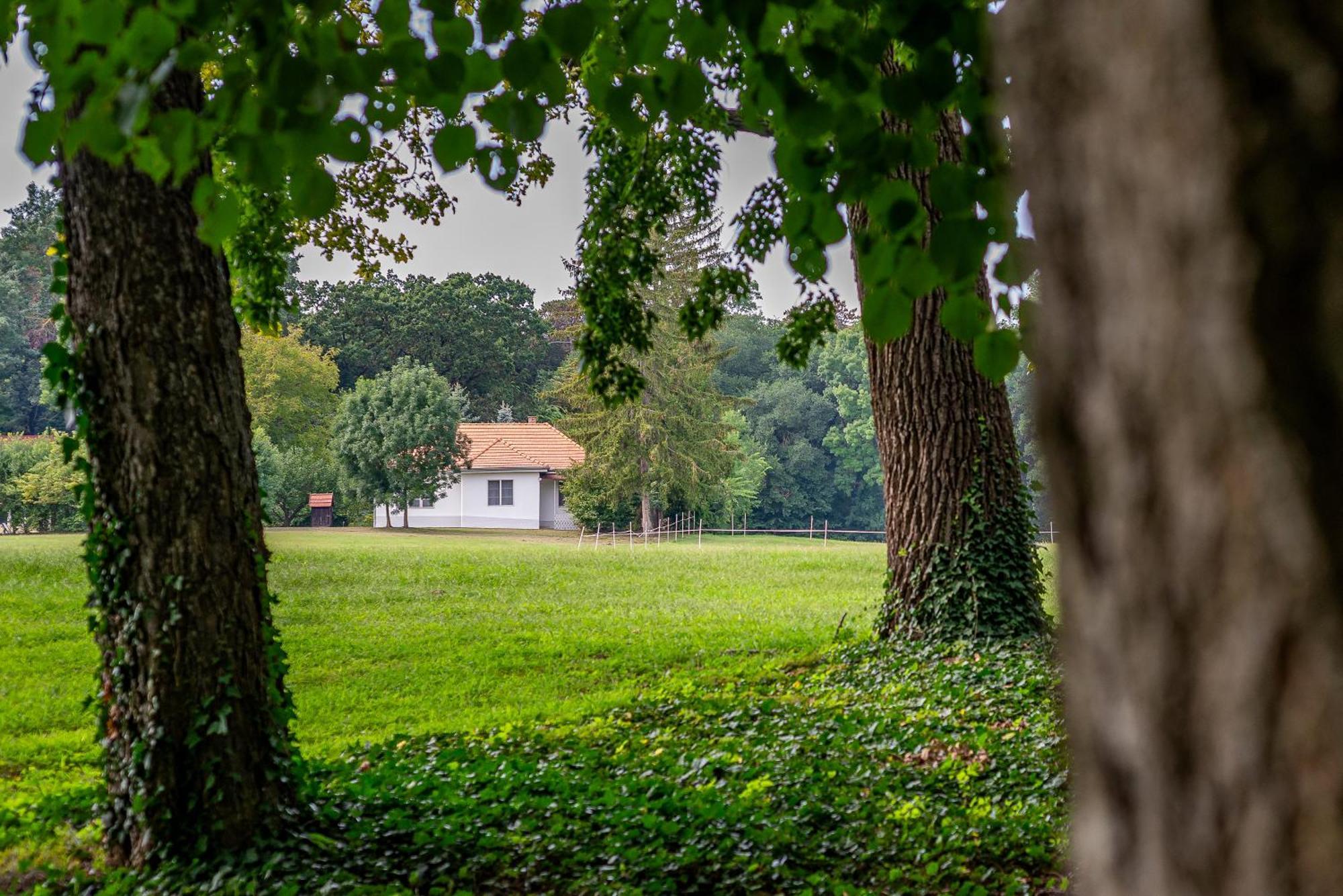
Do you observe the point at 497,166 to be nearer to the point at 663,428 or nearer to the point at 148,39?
the point at 148,39

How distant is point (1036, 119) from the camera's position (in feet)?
2.23

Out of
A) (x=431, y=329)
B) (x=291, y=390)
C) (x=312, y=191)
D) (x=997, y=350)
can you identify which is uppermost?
(x=431, y=329)

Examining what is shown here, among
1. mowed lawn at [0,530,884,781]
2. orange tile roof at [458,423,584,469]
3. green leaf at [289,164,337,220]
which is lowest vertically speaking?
mowed lawn at [0,530,884,781]

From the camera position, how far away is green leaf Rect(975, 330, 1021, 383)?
1.82 meters

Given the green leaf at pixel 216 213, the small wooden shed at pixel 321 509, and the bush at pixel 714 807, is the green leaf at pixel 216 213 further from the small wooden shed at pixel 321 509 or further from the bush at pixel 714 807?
the small wooden shed at pixel 321 509

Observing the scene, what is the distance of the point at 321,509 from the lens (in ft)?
162

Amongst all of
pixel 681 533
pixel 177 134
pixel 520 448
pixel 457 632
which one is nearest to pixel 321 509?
pixel 520 448

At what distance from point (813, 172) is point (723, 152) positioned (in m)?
7.57

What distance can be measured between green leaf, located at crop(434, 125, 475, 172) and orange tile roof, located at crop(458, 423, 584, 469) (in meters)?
43.3

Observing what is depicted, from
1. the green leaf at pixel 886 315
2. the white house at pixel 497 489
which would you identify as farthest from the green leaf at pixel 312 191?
the white house at pixel 497 489

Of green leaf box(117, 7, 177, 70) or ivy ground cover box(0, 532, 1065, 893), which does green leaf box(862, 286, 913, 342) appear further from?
ivy ground cover box(0, 532, 1065, 893)

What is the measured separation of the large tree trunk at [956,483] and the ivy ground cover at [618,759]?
53 centimetres

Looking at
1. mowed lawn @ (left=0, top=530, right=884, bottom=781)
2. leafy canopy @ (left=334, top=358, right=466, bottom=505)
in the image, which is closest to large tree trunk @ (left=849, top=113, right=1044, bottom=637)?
mowed lawn @ (left=0, top=530, right=884, bottom=781)

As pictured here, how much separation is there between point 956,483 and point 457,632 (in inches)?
347
